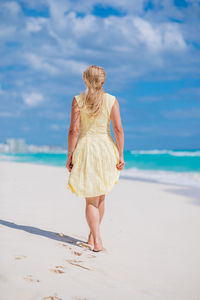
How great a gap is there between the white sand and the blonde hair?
4.87ft

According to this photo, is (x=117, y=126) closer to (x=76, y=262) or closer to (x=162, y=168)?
(x=76, y=262)

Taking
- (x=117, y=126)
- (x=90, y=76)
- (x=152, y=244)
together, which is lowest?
(x=152, y=244)

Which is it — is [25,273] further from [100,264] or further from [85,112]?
[85,112]

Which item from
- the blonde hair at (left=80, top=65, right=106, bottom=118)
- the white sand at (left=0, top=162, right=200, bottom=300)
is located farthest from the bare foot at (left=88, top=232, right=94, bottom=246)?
the blonde hair at (left=80, top=65, right=106, bottom=118)

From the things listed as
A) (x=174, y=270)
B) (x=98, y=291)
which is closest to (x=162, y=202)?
(x=174, y=270)

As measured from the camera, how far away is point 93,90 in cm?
360

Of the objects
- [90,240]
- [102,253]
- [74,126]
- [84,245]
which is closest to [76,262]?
[102,253]

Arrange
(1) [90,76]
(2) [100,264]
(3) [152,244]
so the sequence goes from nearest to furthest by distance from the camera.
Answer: (2) [100,264] < (1) [90,76] < (3) [152,244]

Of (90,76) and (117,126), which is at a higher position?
(90,76)

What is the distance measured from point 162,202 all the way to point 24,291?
5.40 metres

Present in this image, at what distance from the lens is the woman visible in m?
3.60

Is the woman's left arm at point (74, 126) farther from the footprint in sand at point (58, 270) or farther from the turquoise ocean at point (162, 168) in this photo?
the turquoise ocean at point (162, 168)

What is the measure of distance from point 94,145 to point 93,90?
59cm

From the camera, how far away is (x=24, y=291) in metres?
2.22
